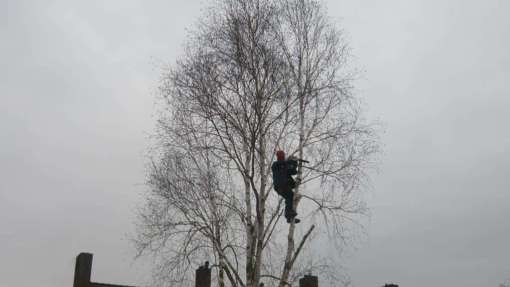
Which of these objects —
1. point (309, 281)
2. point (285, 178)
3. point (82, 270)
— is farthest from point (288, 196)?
point (309, 281)

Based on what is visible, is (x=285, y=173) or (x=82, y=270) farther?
(x=82, y=270)

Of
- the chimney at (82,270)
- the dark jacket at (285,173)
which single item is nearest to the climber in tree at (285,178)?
the dark jacket at (285,173)

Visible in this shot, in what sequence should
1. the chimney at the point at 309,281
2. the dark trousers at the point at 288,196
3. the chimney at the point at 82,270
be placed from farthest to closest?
the chimney at the point at 309,281 → the chimney at the point at 82,270 → the dark trousers at the point at 288,196

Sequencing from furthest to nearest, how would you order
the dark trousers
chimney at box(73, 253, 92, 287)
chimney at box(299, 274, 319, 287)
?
chimney at box(299, 274, 319, 287) → chimney at box(73, 253, 92, 287) → the dark trousers

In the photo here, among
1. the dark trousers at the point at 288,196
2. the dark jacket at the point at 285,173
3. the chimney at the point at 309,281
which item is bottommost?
the dark trousers at the point at 288,196

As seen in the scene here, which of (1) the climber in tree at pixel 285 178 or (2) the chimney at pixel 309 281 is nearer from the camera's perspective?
(1) the climber in tree at pixel 285 178

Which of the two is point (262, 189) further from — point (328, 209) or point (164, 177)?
point (164, 177)

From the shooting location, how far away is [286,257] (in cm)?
1448

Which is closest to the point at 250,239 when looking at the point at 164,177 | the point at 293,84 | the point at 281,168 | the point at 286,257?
the point at 286,257

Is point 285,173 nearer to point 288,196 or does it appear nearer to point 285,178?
point 285,178

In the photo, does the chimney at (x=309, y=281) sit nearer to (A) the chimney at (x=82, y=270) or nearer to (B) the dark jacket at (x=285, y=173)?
(A) the chimney at (x=82, y=270)

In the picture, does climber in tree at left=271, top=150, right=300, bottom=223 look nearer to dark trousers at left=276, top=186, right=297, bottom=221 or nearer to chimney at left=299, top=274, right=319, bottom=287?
dark trousers at left=276, top=186, right=297, bottom=221

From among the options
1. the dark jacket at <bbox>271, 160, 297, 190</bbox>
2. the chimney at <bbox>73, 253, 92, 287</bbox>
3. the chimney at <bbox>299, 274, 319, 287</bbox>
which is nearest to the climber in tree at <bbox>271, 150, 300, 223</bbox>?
the dark jacket at <bbox>271, 160, 297, 190</bbox>

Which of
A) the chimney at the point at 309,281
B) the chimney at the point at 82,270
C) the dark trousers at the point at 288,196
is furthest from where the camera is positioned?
the chimney at the point at 309,281
